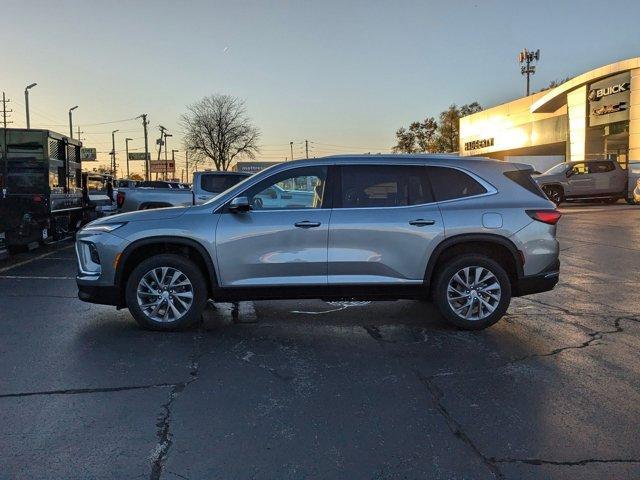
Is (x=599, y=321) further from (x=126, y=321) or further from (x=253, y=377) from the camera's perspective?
(x=126, y=321)

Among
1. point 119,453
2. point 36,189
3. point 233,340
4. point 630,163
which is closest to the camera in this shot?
point 119,453

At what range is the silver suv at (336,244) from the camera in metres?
5.88

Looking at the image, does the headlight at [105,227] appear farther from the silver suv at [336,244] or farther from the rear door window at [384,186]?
the rear door window at [384,186]

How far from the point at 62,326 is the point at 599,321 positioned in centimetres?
590

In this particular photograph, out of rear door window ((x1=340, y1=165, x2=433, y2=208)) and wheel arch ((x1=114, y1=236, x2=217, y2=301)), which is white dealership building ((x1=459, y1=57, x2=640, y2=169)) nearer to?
rear door window ((x1=340, y1=165, x2=433, y2=208))

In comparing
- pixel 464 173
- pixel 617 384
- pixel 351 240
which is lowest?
pixel 617 384

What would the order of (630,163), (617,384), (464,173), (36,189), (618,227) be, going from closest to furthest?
(617,384) < (464,173) < (36,189) < (618,227) < (630,163)

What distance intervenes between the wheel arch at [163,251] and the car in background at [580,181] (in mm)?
23502

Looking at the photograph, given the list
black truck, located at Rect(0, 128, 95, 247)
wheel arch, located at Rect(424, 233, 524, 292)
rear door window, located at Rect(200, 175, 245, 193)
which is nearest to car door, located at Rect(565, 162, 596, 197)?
rear door window, located at Rect(200, 175, 245, 193)

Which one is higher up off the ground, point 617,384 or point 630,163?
point 630,163

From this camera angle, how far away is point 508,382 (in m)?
4.56

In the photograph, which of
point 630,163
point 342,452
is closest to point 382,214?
point 342,452

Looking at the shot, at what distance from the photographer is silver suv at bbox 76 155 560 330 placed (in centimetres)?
588

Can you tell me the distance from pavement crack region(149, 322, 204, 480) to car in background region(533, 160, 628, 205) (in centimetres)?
2452
